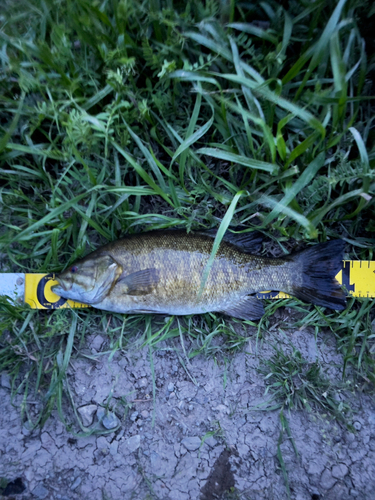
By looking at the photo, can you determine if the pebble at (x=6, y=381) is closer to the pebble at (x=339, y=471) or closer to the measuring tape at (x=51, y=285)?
the measuring tape at (x=51, y=285)

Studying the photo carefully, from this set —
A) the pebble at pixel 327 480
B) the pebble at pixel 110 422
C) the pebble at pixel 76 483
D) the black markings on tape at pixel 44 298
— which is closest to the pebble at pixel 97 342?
the black markings on tape at pixel 44 298

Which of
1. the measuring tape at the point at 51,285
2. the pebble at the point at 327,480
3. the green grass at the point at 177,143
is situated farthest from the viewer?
the measuring tape at the point at 51,285

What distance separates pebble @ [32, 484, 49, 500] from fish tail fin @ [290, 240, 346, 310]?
2718mm

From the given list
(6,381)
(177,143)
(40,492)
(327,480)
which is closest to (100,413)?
(40,492)

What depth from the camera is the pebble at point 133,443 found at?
2.48 meters

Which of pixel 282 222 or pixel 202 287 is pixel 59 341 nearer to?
pixel 202 287

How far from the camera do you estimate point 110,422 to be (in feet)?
8.18

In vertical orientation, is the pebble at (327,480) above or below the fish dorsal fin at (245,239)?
below

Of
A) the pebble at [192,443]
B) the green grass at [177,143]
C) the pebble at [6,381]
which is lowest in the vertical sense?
the pebble at [192,443]

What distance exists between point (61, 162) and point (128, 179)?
63 cm

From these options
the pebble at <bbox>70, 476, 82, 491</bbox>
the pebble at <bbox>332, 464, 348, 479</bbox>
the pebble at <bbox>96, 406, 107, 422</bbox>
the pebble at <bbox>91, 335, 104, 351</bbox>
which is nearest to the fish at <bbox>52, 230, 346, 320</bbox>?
the pebble at <bbox>91, 335, 104, 351</bbox>

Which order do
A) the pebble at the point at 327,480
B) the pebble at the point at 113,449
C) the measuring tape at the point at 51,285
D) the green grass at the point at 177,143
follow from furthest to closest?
the measuring tape at the point at 51,285 → the pebble at the point at 113,449 → the pebble at the point at 327,480 → the green grass at the point at 177,143

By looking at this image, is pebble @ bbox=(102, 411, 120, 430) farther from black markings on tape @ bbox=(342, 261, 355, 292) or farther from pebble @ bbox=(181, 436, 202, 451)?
black markings on tape @ bbox=(342, 261, 355, 292)

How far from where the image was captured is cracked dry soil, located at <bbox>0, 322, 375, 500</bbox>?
2.40 meters
